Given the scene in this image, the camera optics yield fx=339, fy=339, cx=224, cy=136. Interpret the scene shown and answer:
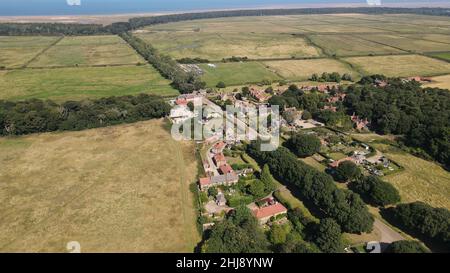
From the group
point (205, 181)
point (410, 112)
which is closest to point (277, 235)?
point (205, 181)

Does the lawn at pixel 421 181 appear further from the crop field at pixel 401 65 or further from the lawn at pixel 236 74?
the crop field at pixel 401 65

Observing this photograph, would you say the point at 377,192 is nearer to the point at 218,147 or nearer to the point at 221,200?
the point at 221,200

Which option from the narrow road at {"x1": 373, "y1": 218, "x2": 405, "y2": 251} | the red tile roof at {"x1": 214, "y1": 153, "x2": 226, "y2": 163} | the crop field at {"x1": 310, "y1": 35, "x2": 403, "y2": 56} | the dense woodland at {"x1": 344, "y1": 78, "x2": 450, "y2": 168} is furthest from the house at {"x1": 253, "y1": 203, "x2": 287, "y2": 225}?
the crop field at {"x1": 310, "y1": 35, "x2": 403, "y2": 56}

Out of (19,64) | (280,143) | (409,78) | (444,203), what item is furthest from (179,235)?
(19,64)

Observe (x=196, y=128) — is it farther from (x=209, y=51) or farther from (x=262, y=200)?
(x=209, y=51)

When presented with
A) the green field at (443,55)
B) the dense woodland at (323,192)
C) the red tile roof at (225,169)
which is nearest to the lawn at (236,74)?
the red tile roof at (225,169)
